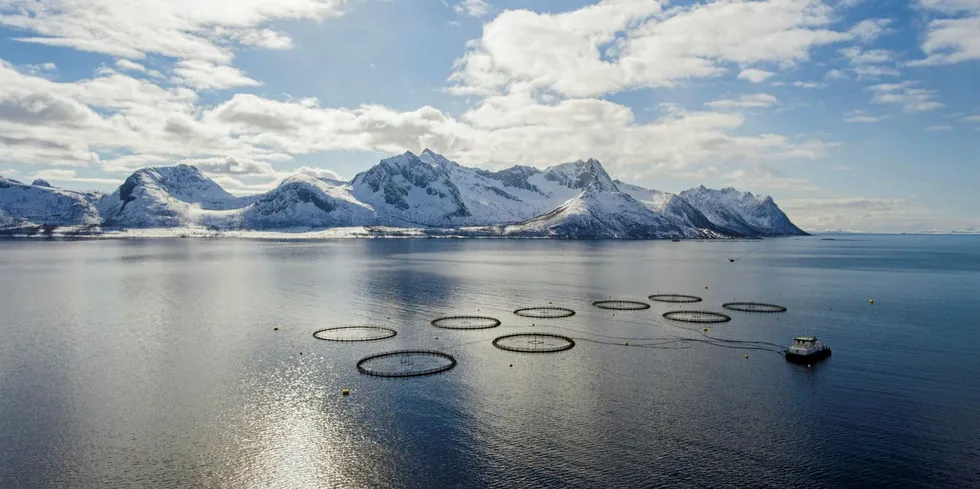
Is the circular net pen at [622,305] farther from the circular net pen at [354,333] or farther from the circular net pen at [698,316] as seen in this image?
the circular net pen at [354,333]

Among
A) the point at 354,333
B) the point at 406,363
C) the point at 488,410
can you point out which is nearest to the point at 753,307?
the point at 406,363

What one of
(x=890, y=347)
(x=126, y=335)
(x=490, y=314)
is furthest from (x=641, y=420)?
(x=126, y=335)

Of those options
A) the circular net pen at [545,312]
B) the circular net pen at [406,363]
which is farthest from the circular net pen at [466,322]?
the circular net pen at [406,363]

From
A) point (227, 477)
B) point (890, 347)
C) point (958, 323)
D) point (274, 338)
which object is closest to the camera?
point (227, 477)

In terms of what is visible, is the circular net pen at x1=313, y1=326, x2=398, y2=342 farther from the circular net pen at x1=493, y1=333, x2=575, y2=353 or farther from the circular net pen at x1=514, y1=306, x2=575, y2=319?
the circular net pen at x1=514, y1=306, x2=575, y2=319

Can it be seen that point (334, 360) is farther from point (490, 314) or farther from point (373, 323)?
point (490, 314)
